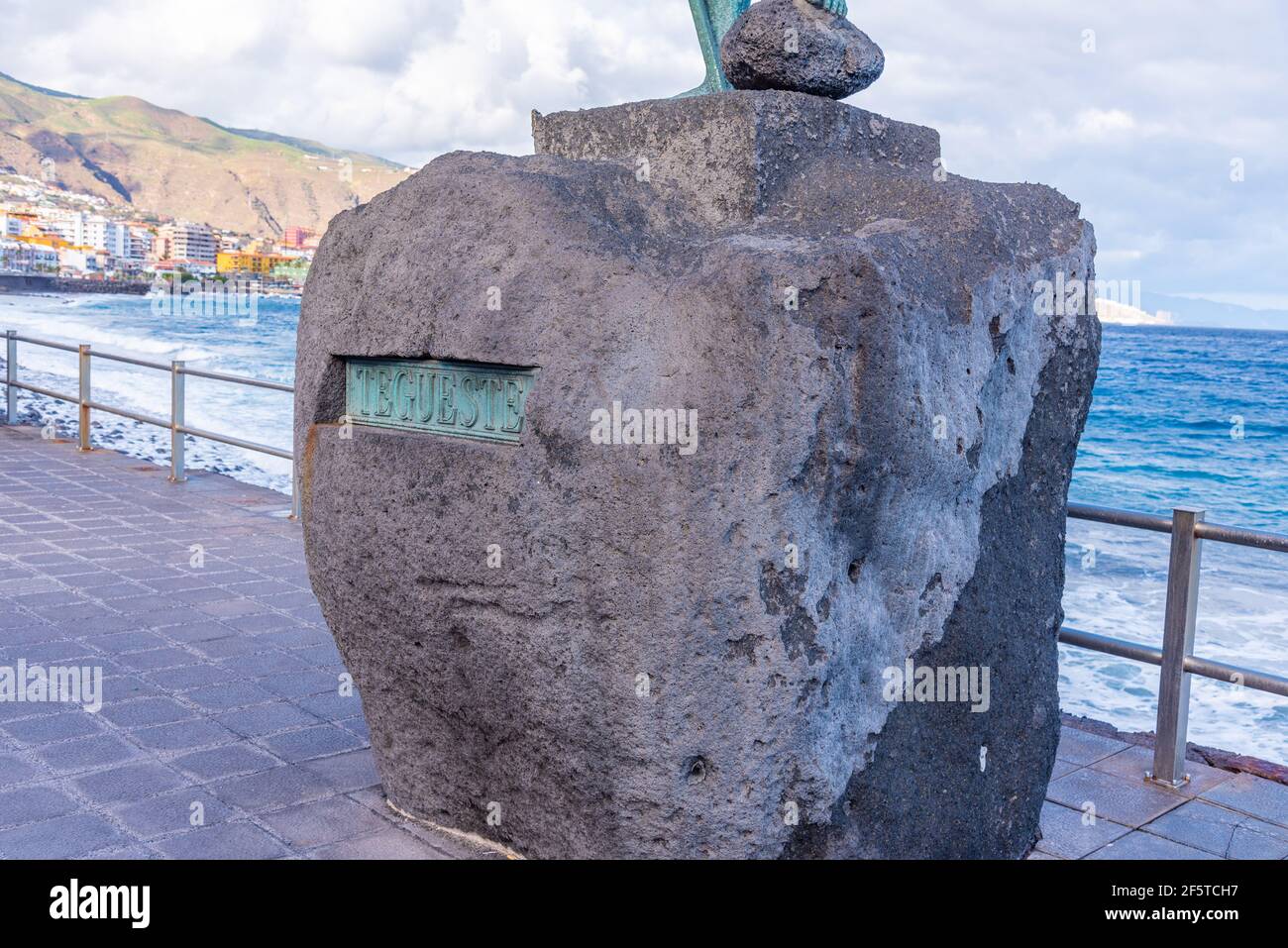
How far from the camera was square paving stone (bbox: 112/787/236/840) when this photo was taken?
3174 mm

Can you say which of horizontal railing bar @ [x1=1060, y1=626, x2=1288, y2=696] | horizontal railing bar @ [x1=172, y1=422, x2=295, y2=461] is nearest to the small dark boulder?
horizontal railing bar @ [x1=1060, y1=626, x2=1288, y2=696]

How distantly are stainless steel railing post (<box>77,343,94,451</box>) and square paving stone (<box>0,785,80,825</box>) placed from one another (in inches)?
257

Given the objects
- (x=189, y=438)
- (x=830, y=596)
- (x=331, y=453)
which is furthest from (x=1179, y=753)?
(x=189, y=438)

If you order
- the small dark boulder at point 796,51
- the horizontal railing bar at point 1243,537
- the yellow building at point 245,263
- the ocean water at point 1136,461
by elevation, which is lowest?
the ocean water at point 1136,461

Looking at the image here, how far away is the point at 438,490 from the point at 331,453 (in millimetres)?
462

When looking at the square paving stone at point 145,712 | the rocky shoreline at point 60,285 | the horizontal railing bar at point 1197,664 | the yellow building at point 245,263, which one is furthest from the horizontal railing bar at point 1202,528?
the rocky shoreline at point 60,285

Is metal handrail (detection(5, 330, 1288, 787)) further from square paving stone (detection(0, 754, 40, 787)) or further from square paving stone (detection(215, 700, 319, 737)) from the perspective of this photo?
square paving stone (detection(0, 754, 40, 787))

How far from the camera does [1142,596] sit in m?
10.3

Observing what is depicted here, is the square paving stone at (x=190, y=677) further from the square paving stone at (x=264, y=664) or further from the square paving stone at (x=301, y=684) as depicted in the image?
the square paving stone at (x=301, y=684)

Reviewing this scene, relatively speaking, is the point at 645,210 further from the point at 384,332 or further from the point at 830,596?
the point at 830,596

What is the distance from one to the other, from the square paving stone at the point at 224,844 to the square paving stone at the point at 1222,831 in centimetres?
251

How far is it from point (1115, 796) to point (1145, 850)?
1.36ft

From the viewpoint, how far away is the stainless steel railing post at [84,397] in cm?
926

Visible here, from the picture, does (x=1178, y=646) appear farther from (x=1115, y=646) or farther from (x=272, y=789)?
(x=272, y=789)
